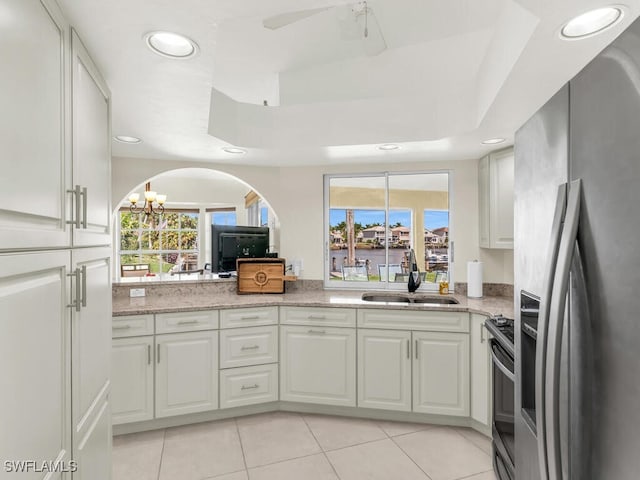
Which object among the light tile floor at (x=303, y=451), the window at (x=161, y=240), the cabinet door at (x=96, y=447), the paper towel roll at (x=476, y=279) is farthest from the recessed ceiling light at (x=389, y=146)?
the window at (x=161, y=240)

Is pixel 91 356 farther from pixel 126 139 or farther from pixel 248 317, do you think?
pixel 126 139

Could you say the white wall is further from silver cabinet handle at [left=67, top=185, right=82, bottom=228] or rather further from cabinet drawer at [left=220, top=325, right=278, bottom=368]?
silver cabinet handle at [left=67, top=185, right=82, bottom=228]

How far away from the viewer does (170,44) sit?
55.8 inches

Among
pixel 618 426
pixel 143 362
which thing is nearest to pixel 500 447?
pixel 618 426

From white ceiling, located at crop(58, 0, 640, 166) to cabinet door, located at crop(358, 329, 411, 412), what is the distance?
153 cm

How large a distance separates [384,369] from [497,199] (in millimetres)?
1691

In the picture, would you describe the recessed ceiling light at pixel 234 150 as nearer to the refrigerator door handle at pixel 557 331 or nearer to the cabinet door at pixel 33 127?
the cabinet door at pixel 33 127

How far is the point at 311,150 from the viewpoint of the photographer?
2.93 meters

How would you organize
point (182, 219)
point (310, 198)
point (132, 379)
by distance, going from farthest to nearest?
point (182, 219) < point (310, 198) < point (132, 379)

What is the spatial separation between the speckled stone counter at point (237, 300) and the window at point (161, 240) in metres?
3.60

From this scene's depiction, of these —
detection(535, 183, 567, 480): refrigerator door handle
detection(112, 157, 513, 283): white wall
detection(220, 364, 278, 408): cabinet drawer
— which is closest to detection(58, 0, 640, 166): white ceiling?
detection(112, 157, 513, 283): white wall

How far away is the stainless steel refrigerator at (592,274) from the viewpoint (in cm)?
55

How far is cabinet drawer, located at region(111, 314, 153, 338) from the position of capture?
2.51 m

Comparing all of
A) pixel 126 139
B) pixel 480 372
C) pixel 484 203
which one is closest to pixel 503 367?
pixel 480 372
